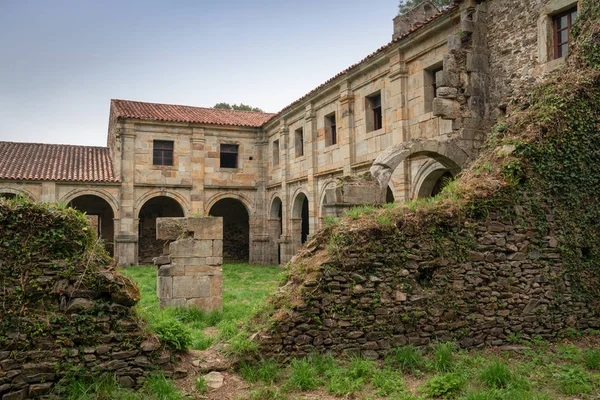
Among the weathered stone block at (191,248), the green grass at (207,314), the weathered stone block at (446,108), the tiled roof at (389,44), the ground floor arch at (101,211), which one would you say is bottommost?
the green grass at (207,314)

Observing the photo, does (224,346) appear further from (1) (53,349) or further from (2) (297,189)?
(2) (297,189)

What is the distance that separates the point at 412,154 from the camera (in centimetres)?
980

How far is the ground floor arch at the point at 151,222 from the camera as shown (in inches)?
944

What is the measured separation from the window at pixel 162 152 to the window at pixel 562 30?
1623cm

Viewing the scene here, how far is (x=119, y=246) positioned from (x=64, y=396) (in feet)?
52.1

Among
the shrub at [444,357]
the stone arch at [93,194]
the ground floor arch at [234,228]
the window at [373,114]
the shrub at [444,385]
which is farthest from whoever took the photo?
the ground floor arch at [234,228]

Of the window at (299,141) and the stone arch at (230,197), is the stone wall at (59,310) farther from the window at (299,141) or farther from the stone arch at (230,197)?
the stone arch at (230,197)

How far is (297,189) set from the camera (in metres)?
20.0

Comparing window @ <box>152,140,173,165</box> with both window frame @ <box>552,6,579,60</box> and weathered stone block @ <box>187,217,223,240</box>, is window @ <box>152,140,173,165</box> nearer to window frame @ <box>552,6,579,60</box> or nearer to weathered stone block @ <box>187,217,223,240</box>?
weathered stone block @ <box>187,217,223,240</box>

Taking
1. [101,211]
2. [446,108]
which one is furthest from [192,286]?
[101,211]

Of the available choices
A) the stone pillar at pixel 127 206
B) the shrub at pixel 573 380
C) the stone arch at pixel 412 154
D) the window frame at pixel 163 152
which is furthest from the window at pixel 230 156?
the shrub at pixel 573 380

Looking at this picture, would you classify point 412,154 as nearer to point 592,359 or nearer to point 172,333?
point 592,359

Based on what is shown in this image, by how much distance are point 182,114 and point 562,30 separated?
16.7m

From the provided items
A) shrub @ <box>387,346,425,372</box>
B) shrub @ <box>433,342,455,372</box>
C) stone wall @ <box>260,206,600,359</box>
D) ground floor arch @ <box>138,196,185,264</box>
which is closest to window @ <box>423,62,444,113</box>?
stone wall @ <box>260,206,600,359</box>
